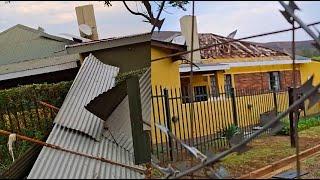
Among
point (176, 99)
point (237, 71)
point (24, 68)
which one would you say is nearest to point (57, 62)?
point (24, 68)

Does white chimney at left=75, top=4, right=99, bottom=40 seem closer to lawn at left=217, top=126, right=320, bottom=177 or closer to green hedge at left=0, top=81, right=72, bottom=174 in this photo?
green hedge at left=0, top=81, right=72, bottom=174

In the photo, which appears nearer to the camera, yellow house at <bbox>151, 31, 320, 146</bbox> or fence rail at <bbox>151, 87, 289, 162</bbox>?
fence rail at <bbox>151, 87, 289, 162</bbox>

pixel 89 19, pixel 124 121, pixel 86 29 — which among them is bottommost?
pixel 124 121

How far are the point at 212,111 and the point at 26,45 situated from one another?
5.48 meters

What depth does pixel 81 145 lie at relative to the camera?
3045 mm

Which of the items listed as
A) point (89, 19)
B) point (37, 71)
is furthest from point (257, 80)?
point (37, 71)

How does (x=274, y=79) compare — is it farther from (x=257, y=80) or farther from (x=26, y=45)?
(x=26, y=45)

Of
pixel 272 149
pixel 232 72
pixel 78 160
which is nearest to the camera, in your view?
pixel 78 160

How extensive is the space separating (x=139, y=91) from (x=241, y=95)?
11.0 meters

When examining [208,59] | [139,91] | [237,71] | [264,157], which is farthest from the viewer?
[237,71]

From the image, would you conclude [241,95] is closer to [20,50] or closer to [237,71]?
[237,71]

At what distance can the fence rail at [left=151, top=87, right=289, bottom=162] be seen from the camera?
8977 millimetres

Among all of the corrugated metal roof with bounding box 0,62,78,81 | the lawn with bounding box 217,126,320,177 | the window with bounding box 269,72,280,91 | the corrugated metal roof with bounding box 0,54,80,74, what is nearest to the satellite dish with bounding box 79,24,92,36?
the corrugated metal roof with bounding box 0,54,80,74

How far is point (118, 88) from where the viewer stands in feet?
12.2
